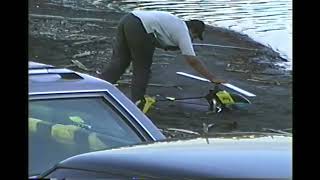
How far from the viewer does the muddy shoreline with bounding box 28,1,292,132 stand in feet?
22.7

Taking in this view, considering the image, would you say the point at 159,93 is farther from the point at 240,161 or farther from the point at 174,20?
the point at 240,161

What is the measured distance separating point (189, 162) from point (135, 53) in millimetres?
5011

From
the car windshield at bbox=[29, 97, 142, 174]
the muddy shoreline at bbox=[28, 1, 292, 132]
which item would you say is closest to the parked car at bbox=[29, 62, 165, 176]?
the car windshield at bbox=[29, 97, 142, 174]

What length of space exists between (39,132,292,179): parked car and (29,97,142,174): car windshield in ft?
1.85

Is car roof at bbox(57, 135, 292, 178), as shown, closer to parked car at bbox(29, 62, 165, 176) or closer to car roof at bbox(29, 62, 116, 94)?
parked car at bbox(29, 62, 165, 176)

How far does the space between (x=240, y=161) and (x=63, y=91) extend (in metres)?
1.29

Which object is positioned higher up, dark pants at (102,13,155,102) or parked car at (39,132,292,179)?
parked car at (39,132,292,179)

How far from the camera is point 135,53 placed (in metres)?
6.88

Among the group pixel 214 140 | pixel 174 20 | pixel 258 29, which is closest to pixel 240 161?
pixel 214 140

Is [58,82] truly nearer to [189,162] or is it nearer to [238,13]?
[189,162]

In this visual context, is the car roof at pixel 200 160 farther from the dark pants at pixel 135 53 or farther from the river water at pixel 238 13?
the river water at pixel 238 13

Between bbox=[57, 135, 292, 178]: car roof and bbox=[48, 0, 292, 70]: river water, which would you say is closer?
bbox=[57, 135, 292, 178]: car roof
